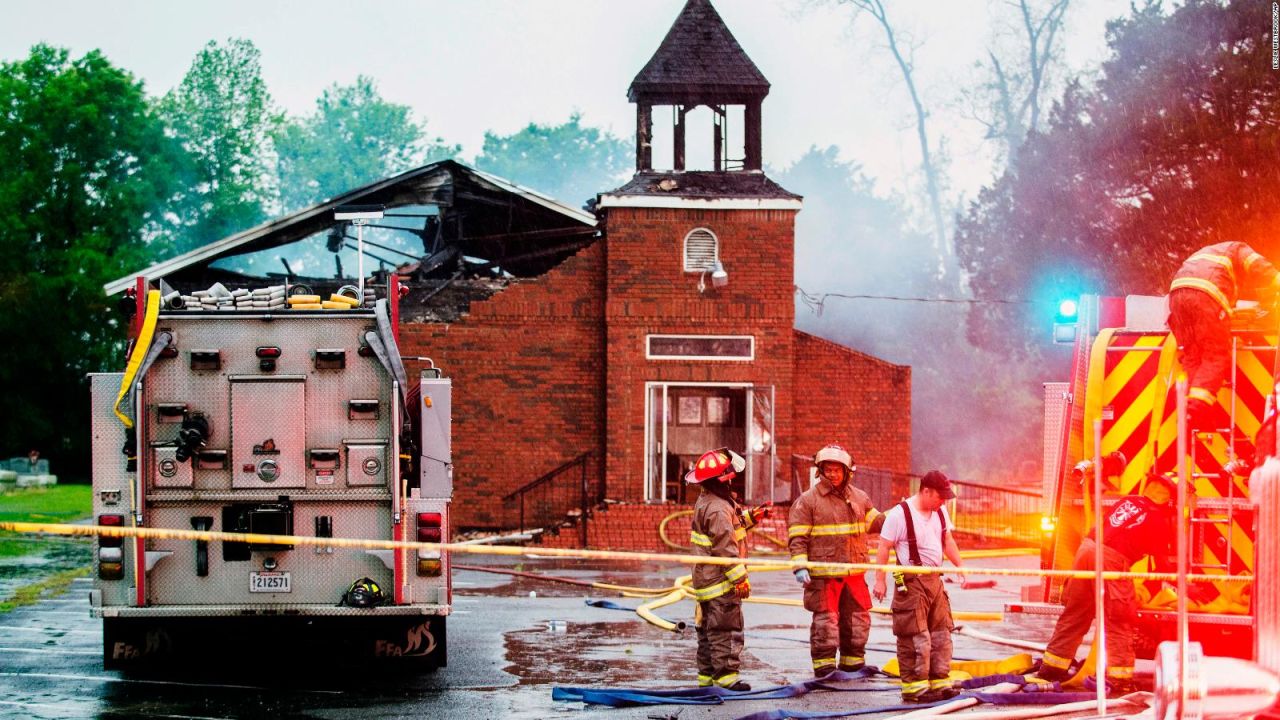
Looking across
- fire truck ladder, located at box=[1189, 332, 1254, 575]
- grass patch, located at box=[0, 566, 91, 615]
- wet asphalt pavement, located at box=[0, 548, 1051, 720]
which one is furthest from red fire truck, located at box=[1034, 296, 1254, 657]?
grass patch, located at box=[0, 566, 91, 615]

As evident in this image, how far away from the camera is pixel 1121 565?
11078mm

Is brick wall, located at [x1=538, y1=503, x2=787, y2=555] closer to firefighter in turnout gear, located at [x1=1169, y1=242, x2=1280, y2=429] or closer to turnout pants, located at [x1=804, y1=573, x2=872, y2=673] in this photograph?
turnout pants, located at [x1=804, y1=573, x2=872, y2=673]

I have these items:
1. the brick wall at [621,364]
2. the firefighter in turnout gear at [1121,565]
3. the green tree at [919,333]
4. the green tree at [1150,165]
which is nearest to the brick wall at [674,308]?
the brick wall at [621,364]

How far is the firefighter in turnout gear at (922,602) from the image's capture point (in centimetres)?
1138

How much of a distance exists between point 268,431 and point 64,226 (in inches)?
1706

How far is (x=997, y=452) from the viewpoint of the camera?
194 feet

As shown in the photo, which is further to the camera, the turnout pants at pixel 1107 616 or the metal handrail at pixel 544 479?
the metal handrail at pixel 544 479

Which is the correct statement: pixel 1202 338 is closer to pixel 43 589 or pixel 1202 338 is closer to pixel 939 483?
pixel 939 483

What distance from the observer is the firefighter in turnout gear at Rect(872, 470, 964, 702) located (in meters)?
11.4

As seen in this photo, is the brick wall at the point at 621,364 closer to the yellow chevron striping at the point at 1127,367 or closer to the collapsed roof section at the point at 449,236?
the collapsed roof section at the point at 449,236

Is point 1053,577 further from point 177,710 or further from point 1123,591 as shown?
point 177,710

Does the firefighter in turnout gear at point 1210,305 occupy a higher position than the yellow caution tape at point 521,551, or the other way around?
the firefighter in turnout gear at point 1210,305

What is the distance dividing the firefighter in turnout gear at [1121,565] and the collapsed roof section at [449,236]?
1882 centimetres

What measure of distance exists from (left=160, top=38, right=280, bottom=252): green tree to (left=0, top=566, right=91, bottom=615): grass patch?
46954 millimetres
